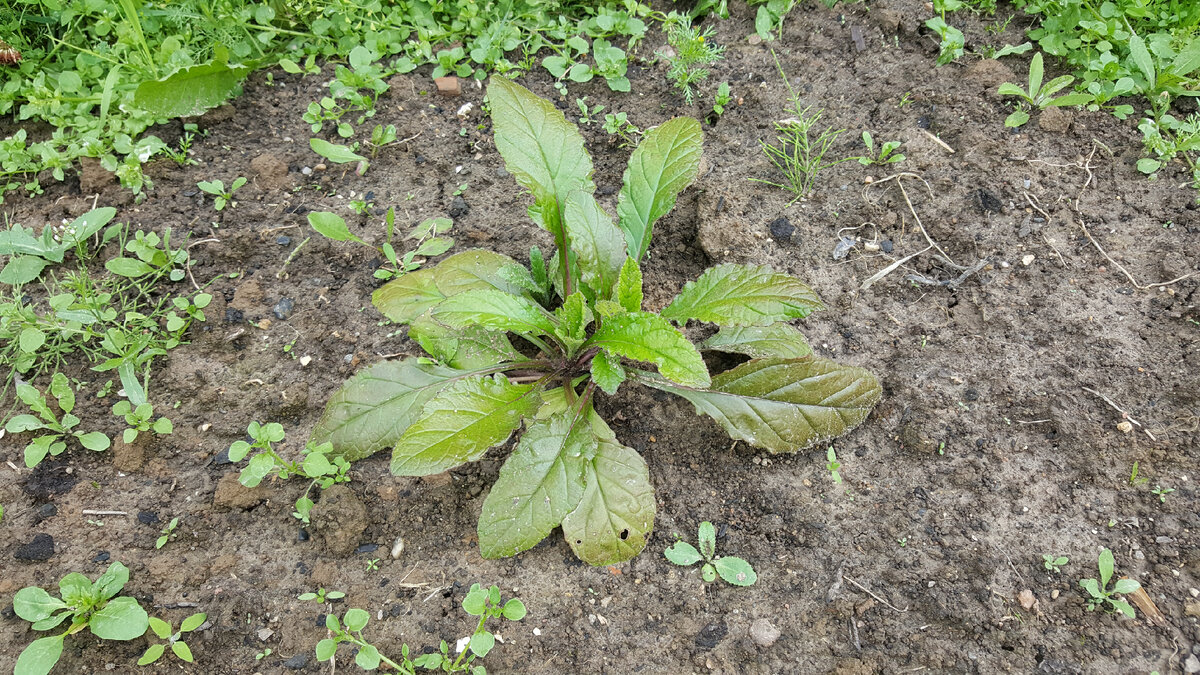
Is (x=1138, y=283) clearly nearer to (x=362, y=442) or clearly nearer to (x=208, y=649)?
(x=362, y=442)

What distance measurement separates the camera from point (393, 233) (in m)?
2.74

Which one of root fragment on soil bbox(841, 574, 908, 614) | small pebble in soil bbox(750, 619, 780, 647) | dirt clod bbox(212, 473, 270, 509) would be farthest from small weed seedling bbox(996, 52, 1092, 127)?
dirt clod bbox(212, 473, 270, 509)

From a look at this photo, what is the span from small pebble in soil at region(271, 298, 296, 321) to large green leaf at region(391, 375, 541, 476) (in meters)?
0.88

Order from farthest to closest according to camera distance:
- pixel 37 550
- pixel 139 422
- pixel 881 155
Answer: pixel 881 155, pixel 139 422, pixel 37 550

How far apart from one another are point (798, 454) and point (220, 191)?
95.9 inches

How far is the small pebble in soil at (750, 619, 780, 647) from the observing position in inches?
76.9

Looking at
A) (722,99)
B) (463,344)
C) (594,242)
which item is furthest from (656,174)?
(463,344)

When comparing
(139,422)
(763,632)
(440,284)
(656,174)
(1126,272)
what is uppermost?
(656,174)

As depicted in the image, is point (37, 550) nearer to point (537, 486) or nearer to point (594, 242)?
point (537, 486)

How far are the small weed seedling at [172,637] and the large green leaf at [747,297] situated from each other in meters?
1.63

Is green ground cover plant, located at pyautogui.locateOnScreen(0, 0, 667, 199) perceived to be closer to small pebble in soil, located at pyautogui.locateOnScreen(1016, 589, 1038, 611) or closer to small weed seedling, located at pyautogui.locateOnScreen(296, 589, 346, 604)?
small weed seedling, located at pyautogui.locateOnScreen(296, 589, 346, 604)

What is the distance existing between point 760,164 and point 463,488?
66.6 inches

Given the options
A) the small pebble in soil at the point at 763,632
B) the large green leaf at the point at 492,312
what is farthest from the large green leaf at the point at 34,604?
the small pebble in soil at the point at 763,632

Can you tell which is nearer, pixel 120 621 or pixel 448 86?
pixel 120 621
